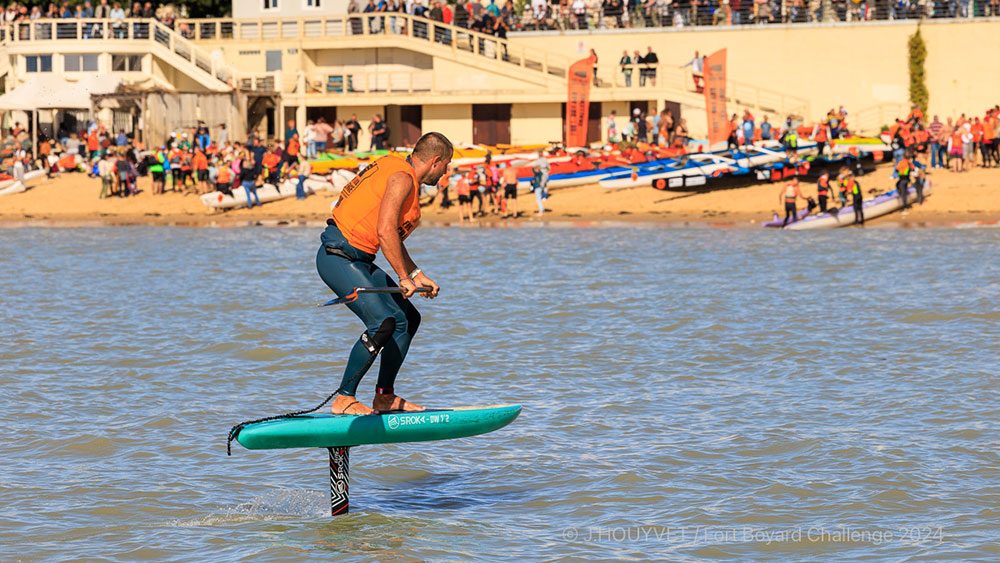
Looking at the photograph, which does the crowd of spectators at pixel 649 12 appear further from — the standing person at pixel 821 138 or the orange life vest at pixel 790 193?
the orange life vest at pixel 790 193

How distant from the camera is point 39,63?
175 feet

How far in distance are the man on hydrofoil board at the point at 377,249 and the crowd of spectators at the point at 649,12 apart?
4261cm

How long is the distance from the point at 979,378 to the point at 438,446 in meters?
6.28

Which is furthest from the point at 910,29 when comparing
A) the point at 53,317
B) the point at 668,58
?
the point at 53,317

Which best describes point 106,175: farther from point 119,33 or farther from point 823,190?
point 823,190

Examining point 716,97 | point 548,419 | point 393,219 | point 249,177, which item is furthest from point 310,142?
point 393,219

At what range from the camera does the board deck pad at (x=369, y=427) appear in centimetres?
944

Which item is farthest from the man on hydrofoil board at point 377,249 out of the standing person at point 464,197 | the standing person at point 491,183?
the standing person at point 464,197

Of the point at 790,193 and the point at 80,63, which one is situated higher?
the point at 80,63

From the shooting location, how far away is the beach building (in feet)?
162

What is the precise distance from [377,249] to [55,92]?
42288 millimetres

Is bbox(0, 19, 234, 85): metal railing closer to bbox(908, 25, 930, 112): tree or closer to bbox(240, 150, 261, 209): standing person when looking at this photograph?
bbox(240, 150, 261, 209): standing person

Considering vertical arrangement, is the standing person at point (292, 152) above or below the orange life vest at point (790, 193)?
above

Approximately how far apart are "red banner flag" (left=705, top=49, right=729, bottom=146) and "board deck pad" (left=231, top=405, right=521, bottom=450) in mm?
31865
